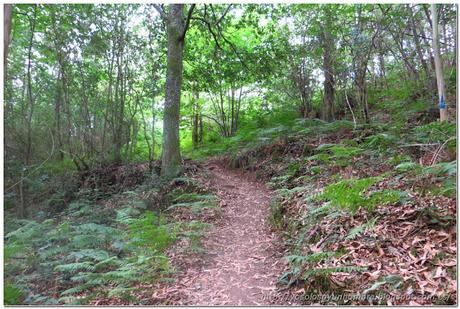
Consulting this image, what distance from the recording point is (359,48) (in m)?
7.27

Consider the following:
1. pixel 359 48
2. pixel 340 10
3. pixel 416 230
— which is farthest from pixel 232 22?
pixel 416 230

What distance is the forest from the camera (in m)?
2.93

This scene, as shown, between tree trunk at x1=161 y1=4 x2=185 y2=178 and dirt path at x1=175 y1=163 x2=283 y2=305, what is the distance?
2.11m

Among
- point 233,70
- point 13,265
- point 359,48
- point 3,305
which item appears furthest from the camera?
point 233,70

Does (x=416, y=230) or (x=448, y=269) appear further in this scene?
(x=416, y=230)

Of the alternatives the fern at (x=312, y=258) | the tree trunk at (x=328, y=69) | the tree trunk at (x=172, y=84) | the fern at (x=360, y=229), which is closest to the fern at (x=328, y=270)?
the fern at (x=312, y=258)

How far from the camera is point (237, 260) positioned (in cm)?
384

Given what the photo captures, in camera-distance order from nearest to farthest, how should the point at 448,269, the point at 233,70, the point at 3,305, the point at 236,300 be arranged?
the point at 448,269 → the point at 3,305 → the point at 236,300 → the point at 233,70

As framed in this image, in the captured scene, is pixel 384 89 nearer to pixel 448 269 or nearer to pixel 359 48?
pixel 359 48

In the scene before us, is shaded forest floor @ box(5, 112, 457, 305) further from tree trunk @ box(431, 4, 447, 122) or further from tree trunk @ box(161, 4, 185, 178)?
tree trunk @ box(161, 4, 185, 178)

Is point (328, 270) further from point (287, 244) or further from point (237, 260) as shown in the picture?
point (237, 260)

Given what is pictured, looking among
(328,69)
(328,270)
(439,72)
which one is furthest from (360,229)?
→ (328,69)

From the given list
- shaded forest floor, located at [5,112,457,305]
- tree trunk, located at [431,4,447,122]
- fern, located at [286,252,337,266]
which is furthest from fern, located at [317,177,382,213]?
tree trunk, located at [431,4,447,122]

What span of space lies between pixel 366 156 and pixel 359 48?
3235 mm
